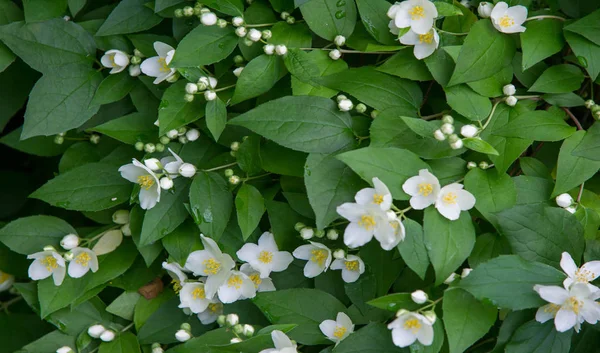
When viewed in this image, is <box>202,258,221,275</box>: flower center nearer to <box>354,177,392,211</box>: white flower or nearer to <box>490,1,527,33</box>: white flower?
<box>354,177,392,211</box>: white flower

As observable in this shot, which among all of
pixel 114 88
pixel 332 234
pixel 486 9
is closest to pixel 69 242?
pixel 114 88

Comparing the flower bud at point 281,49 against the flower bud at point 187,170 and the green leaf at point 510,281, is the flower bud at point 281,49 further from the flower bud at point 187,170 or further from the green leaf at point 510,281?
the green leaf at point 510,281

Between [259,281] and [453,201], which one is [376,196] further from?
[259,281]

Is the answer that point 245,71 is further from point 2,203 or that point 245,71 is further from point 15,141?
point 2,203

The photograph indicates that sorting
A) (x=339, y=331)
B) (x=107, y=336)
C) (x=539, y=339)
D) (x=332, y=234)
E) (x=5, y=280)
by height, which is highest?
(x=332, y=234)

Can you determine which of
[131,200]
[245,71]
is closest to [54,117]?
[131,200]

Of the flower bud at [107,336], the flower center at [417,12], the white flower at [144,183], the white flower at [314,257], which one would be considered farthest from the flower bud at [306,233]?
the flower bud at [107,336]

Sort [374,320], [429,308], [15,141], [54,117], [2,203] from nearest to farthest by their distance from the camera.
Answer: [429,308] → [374,320] → [54,117] → [15,141] → [2,203]
